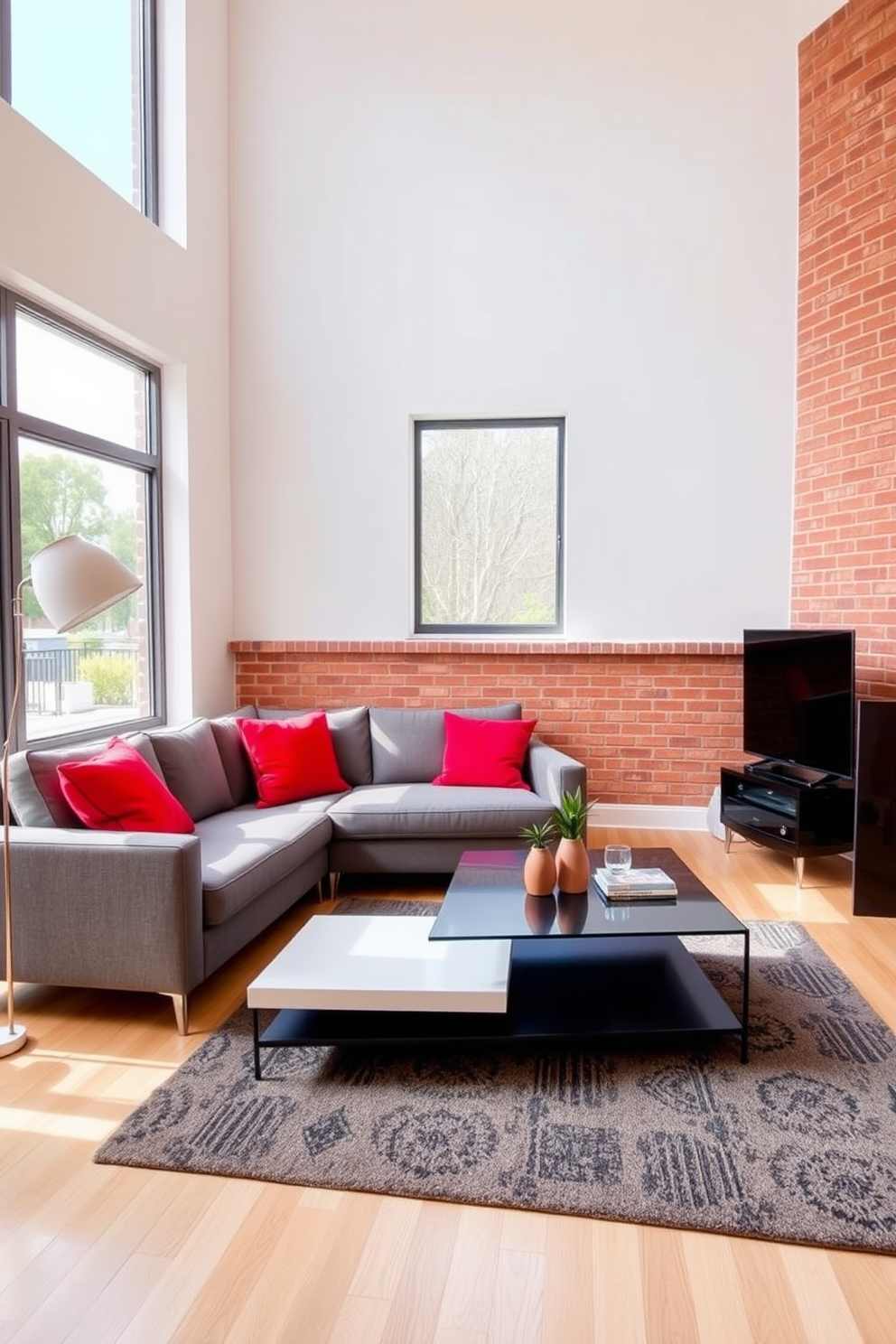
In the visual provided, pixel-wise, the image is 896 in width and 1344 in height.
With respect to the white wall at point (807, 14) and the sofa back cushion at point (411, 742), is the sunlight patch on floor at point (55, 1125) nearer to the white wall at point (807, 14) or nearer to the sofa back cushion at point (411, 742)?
the sofa back cushion at point (411, 742)

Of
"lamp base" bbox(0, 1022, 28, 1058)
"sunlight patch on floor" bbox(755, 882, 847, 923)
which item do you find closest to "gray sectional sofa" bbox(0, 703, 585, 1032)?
"lamp base" bbox(0, 1022, 28, 1058)

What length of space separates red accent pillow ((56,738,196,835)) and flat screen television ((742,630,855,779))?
293 cm

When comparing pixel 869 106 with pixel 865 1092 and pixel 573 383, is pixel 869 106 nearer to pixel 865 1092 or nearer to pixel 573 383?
pixel 573 383

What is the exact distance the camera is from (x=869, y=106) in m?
4.19

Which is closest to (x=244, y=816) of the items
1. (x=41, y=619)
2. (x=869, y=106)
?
(x=41, y=619)

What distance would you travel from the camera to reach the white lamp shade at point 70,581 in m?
2.44

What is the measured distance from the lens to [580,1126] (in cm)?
211

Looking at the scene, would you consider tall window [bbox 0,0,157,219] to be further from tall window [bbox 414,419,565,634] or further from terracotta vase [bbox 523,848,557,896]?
terracotta vase [bbox 523,848,557,896]

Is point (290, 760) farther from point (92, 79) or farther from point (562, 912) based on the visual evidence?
point (92, 79)

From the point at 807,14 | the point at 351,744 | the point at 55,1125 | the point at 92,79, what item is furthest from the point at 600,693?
the point at 92,79

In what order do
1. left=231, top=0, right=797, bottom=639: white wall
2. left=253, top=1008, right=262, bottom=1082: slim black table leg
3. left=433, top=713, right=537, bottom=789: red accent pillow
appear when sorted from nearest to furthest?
left=253, top=1008, right=262, bottom=1082: slim black table leg → left=433, top=713, right=537, bottom=789: red accent pillow → left=231, top=0, right=797, bottom=639: white wall

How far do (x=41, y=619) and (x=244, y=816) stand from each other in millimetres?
1216

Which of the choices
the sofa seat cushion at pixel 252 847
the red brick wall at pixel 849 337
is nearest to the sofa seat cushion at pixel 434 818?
the sofa seat cushion at pixel 252 847

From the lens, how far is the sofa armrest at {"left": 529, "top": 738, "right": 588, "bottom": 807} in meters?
3.81
